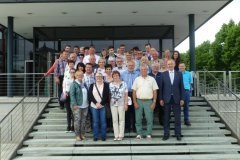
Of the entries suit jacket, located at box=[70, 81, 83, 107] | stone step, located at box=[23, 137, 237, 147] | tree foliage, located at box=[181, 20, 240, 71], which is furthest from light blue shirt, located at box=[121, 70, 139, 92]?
tree foliage, located at box=[181, 20, 240, 71]

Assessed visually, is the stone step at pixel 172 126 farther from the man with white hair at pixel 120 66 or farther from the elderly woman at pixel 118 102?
the man with white hair at pixel 120 66

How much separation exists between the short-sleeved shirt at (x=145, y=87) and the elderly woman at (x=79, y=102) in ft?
4.37

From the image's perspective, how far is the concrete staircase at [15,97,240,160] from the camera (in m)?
8.66

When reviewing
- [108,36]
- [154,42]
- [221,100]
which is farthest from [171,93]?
[108,36]

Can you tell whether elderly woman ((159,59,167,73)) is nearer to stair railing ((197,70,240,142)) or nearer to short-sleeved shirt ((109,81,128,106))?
short-sleeved shirt ((109,81,128,106))

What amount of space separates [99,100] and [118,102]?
492 millimetres

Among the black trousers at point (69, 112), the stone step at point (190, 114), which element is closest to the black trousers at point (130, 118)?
the black trousers at point (69, 112)

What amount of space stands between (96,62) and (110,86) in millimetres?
1732

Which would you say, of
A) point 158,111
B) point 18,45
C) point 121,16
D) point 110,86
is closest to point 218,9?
point 121,16

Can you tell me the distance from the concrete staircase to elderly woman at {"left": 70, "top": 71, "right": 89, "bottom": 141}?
0.49 m

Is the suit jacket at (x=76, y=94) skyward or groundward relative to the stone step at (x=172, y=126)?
skyward

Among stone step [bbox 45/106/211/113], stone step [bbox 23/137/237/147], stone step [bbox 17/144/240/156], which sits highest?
stone step [bbox 45/106/211/113]

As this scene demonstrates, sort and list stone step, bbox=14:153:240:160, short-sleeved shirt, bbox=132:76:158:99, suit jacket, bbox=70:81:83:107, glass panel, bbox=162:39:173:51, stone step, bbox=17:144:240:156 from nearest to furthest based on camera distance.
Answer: stone step, bbox=14:153:240:160 → stone step, bbox=17:144:240:156 → suit jacket, bbox=70:81:83:107 → short-sleeved shirt, bbox=132:76:158:99 → glass panel, bbox=162:39:173:51

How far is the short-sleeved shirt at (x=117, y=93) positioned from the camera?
9.02 meters
